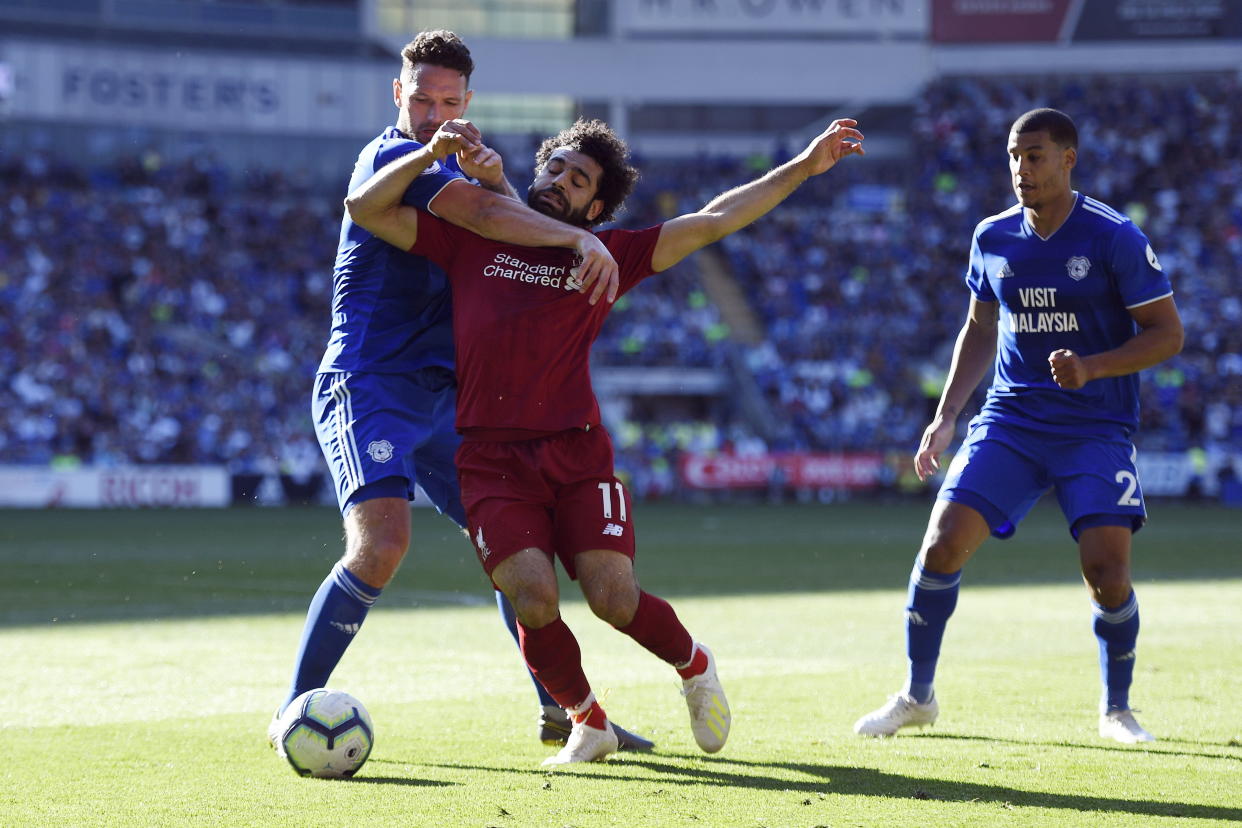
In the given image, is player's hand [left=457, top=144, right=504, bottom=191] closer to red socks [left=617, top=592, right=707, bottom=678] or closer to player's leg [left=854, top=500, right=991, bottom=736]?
red socks [left=617, top=592, right=707, bottom=678]

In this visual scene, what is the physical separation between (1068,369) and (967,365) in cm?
106


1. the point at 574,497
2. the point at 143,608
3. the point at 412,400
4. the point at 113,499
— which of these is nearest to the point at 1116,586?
the point at 574,497

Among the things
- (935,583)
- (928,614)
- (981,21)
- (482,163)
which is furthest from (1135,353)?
(981,21)

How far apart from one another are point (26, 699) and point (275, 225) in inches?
1268

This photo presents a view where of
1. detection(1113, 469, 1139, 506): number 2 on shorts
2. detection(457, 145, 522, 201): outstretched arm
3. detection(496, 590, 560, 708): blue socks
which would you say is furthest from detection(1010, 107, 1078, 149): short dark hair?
detection(496, 590, 560, 708): blue socks

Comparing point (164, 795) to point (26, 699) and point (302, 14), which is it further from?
point (302, 14)

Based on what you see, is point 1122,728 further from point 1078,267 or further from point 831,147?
point 831,147

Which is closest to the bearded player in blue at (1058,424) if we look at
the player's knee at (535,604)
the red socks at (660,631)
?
the red socks at (660,631)

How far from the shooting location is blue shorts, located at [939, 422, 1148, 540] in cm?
627

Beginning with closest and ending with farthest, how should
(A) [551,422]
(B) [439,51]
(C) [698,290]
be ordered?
1. (A) [551,422]
2. (B) [439,51]
3. (C) [698,290]

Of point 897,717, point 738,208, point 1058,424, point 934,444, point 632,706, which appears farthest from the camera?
point 632,706

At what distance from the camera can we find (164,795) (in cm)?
500

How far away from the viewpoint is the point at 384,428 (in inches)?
227

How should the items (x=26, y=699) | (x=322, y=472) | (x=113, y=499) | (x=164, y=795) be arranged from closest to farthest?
(x=164, y=795)
(x=26, y=699)
(x=113, y=499)
(x=322, y=472)
